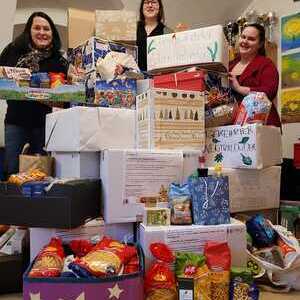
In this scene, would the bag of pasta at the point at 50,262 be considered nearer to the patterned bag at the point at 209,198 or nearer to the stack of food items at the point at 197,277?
Result: the stack of food items at the point at 197,277

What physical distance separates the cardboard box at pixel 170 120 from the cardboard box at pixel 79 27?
75cm

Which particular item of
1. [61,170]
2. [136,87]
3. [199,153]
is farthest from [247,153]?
[61,170]

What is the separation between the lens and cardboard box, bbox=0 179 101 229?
1527 millimetres

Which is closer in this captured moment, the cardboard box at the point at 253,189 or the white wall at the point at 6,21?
the cardboard box at the point at 253,189

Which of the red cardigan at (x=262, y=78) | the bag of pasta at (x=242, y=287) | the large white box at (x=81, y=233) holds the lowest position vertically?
the bag of pasta at (x=242, y=287)

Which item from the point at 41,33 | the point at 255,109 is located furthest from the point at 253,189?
the point at 41,33

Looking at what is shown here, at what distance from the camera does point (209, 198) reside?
1644 millimetres

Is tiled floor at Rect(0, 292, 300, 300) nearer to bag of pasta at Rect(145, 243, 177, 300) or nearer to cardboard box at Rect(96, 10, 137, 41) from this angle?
bag of pasta at Rect(145, 243, 177, 300)

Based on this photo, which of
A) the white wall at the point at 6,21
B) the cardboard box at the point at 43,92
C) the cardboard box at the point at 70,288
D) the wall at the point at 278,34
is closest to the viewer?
the cardboard box at the point at 70,288

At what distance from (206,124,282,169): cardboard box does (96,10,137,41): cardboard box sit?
2.49ft

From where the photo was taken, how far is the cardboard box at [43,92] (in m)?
1.96

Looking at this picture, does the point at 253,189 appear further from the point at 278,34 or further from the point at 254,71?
the point at 278,34

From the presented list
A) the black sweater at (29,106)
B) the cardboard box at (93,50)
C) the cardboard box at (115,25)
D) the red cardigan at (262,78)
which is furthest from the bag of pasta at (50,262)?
the red cardigan at (262,78)

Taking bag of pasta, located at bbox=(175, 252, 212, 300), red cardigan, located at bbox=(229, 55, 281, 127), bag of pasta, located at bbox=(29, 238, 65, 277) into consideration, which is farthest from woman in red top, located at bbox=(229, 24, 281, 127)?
bag of pasta, located at bbox=(29, 238, 65, 277)
